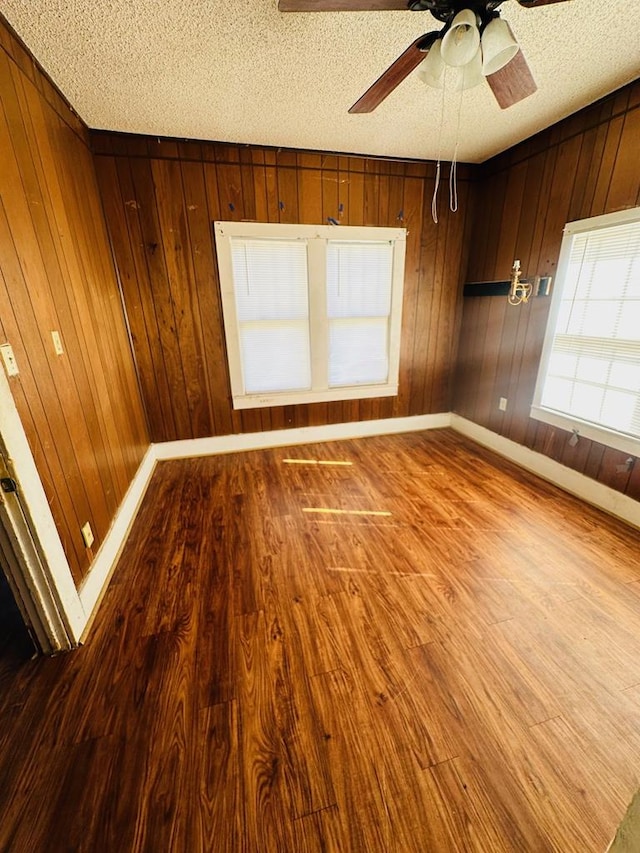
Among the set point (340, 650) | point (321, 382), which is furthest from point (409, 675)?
point (321, 382)

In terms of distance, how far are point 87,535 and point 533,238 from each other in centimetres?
357

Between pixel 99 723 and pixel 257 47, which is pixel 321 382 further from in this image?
pixel 99 723

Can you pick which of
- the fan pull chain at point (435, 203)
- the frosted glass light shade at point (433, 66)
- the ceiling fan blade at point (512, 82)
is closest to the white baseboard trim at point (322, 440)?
the fan pull chain at point (435, 203)

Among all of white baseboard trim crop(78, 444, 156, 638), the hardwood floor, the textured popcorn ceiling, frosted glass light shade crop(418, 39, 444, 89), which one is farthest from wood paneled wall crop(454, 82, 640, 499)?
white baseboard trim crop(78, 444, 156, 638)

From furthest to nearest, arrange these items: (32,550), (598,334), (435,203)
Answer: (435,203), (598,334), (32,550)

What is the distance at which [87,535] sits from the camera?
5.55 feet

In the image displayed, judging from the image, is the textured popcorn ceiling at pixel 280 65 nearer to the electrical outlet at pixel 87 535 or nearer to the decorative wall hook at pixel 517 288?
the decorative wall hook at pixel 517 288

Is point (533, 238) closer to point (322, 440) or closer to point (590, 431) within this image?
point (590, 431)

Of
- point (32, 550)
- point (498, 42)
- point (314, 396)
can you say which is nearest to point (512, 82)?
point (498, 42)

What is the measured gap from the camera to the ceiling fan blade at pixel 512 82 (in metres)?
1.39

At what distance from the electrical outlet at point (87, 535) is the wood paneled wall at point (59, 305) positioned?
0.03 meters

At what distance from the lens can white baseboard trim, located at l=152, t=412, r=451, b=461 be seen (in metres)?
3.21

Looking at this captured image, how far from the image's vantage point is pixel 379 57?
5.66ft

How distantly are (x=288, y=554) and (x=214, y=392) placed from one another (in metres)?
1.74
